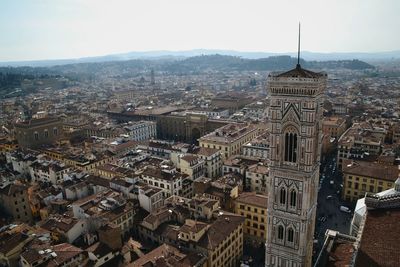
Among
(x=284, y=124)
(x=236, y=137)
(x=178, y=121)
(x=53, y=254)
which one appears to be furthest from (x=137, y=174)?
(x=178, y=121)

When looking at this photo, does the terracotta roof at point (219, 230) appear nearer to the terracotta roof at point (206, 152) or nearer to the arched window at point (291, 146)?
the arched window at point (291, 146)

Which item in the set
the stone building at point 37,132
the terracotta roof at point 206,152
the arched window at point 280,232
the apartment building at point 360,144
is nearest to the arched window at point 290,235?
the arched window at point 280,232

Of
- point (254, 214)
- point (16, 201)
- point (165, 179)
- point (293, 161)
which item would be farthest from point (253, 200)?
point (16, 201)

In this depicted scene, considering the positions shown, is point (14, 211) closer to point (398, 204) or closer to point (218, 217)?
point (218, 217)

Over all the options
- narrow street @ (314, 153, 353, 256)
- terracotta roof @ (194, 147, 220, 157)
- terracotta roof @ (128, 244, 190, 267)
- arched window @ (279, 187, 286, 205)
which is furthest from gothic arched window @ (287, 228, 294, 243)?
terracotta roof @ (194, 147, 220, 157)

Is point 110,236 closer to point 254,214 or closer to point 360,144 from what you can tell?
point 254,214
